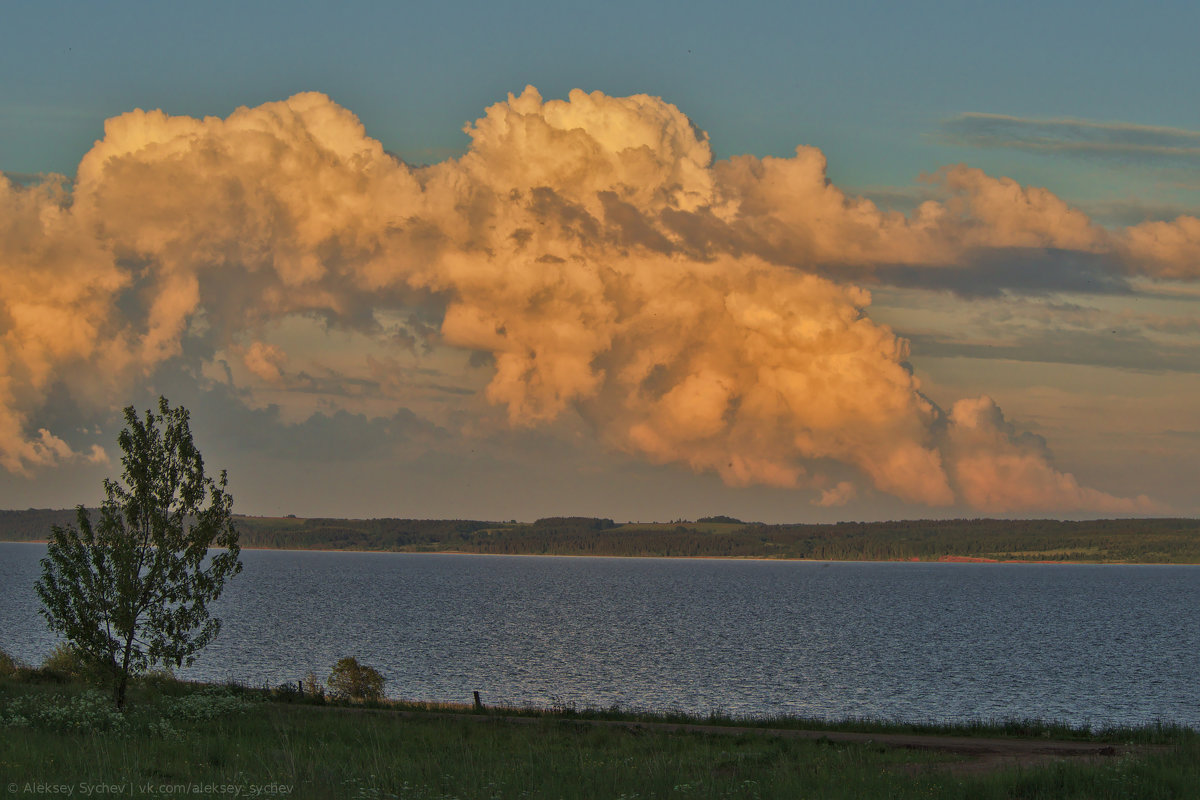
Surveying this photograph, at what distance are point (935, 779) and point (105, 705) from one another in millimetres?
30328

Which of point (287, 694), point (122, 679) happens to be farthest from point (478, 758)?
point (287, 694)

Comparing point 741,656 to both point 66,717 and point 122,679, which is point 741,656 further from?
point 66,717

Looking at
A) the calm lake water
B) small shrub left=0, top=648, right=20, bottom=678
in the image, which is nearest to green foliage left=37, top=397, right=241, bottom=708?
small shrub left=0, top=648, right=20, bottom=678

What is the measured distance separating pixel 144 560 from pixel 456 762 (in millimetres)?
19935

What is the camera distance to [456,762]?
27641mm

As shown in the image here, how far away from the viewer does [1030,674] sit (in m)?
87.2

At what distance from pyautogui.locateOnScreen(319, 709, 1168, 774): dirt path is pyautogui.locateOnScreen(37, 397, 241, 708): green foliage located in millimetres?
12149

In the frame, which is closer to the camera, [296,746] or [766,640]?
[296,746]

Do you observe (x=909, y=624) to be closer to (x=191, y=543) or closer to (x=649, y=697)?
(x=649, y=697)

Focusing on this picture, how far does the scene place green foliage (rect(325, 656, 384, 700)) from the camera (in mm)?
57781

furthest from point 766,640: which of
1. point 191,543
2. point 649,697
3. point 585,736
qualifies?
point 191,543

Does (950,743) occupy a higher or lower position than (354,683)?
higher

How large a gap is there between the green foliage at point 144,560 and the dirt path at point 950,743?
12.1 meters

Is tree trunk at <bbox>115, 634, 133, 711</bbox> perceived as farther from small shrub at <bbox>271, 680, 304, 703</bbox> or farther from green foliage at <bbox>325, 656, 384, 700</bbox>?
green foliage at <bbox>325, 656, 384, 700</bbox>
